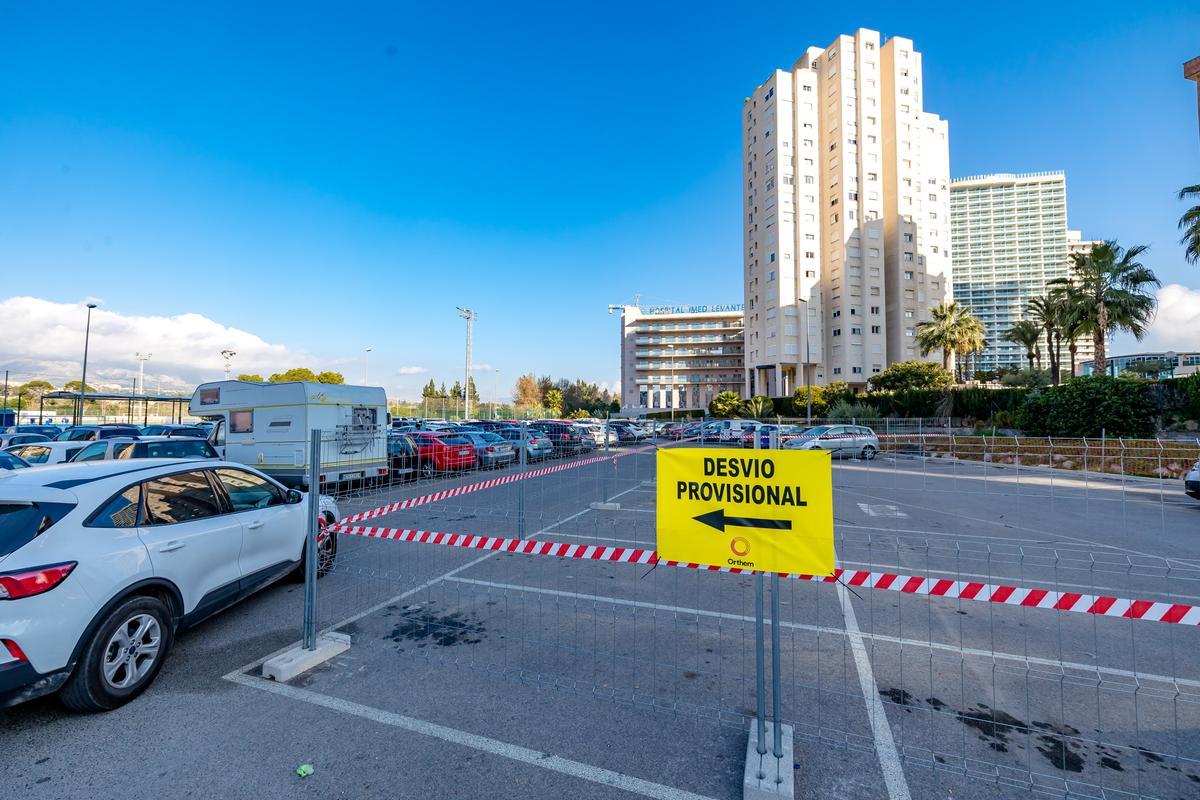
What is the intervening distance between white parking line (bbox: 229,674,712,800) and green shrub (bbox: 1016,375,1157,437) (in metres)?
25.8

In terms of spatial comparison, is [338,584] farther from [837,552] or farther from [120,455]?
[120,455]

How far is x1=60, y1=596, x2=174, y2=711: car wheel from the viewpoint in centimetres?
339

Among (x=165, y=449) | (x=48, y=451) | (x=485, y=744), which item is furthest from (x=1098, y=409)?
(x=48, y=451)

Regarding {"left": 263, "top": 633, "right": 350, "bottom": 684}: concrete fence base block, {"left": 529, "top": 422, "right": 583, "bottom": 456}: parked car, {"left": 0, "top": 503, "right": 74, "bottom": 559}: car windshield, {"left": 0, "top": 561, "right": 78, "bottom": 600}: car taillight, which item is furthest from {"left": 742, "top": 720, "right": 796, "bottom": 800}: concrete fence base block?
{"left": 529, "top": 422, "right": 583, "bottom": 456}: parked car

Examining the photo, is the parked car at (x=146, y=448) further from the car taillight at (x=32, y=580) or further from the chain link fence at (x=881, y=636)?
the car taillight at (x=32, y=580)

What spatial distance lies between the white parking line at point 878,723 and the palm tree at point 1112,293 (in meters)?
36.4

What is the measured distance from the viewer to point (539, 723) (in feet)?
11.3

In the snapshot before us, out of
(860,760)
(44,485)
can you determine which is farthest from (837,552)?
(44,485)

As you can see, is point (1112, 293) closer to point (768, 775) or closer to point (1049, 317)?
point (1049, 317)

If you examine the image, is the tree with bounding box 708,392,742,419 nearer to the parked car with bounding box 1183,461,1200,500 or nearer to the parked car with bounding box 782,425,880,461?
the parked car with bounding box 782,425,880,461

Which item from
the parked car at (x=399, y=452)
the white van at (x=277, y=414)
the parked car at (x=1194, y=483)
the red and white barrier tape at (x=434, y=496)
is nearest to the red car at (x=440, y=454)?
the parked car at (x=399, y=452)

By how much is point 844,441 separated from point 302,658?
833 inches

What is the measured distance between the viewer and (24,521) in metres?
3.46

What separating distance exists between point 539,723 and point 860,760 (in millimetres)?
Answer: 1887
